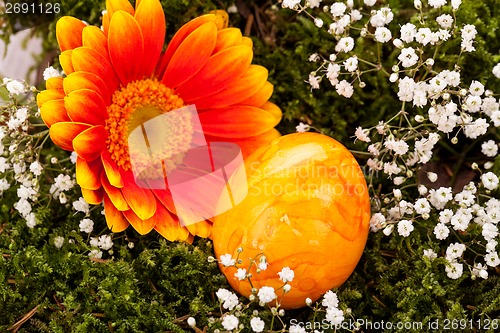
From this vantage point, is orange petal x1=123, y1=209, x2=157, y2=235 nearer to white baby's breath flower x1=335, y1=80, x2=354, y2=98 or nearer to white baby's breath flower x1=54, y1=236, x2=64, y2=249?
white baby's breath flower x1=54, y1=236, x2=64, y2=249

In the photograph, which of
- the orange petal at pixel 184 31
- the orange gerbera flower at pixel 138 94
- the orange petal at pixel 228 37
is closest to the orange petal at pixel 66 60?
the orange gerbera flower at pixel 138 94

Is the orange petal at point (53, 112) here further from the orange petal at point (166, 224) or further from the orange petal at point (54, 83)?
the orange petal at point (166, 224)

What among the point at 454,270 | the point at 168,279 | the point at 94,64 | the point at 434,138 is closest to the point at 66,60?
the point at 94,64

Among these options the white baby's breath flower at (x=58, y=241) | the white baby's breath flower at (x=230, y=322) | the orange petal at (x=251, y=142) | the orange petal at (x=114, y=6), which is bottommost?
the white baby's breath flower at (x=58, y=241)

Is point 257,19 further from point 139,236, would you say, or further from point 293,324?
point 293,324

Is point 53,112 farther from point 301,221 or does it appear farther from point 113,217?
point 301,221
